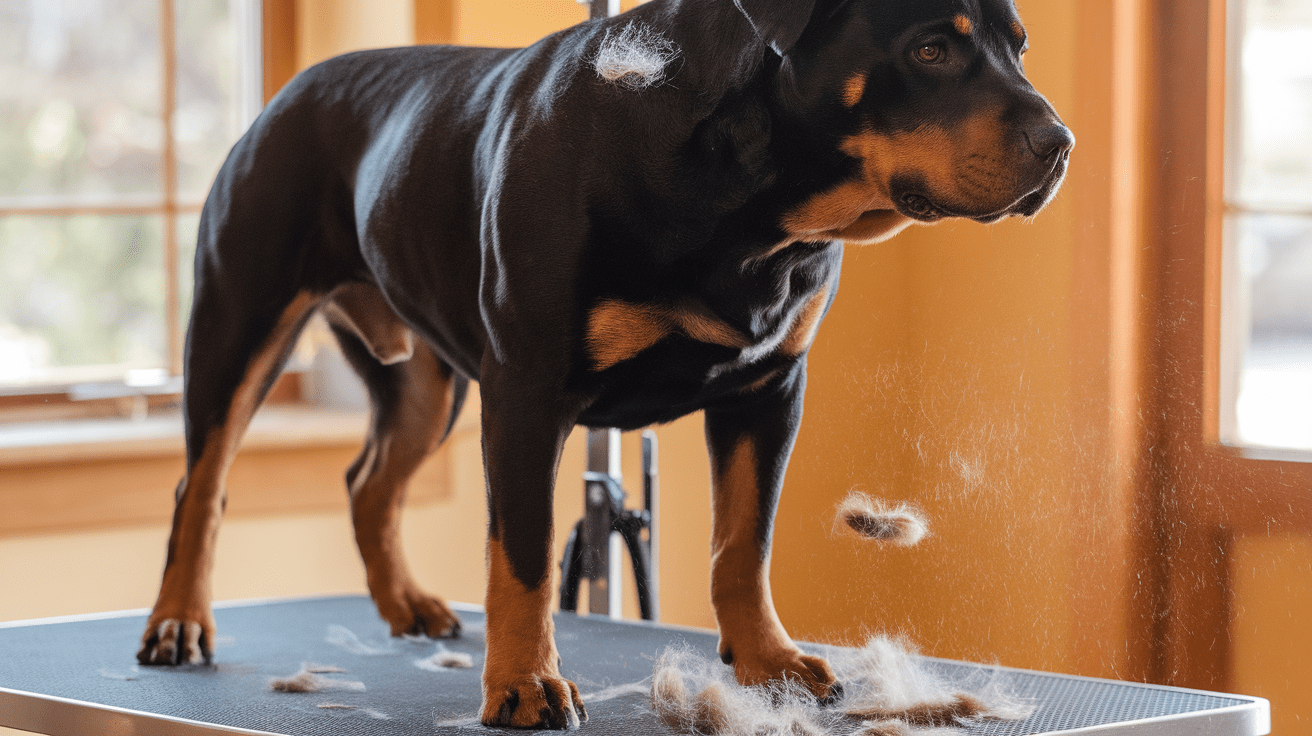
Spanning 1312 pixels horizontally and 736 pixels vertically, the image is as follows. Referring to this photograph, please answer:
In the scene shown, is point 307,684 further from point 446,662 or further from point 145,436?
point 145,436

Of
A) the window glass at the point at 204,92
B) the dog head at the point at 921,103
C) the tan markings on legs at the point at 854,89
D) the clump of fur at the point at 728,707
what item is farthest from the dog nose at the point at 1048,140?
the window glass at the point at 204,92

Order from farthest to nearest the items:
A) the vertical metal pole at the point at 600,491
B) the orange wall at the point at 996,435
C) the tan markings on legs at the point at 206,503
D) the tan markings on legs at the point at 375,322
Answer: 1. the vertical metal pole at the point at 600,491
2. the tan markings on legs at the point at 375,322
3. the tan markings on legs at the point at 206,503
4. the orange wall at the point at 996,435

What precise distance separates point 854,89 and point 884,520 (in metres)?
0.48

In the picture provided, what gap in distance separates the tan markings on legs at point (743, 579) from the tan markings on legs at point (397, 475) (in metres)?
0.45

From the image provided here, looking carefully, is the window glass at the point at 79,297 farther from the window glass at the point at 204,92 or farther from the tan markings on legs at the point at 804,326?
the tan markings on legs at the point at 804,326

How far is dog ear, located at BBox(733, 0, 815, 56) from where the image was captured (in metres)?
0.97

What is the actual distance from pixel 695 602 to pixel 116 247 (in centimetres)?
147

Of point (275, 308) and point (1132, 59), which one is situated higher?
point (1132, 59)

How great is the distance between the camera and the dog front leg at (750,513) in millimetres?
1204

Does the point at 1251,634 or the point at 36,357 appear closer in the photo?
the point at 1251,634

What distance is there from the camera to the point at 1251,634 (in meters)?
1.23

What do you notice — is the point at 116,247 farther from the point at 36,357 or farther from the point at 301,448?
the point at 301,448

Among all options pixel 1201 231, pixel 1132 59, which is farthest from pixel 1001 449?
pixel 1132 59

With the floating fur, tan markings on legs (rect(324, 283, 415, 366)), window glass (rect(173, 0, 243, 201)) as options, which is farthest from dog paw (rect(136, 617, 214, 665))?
window glass (rect(173, 0, 243, 201))
